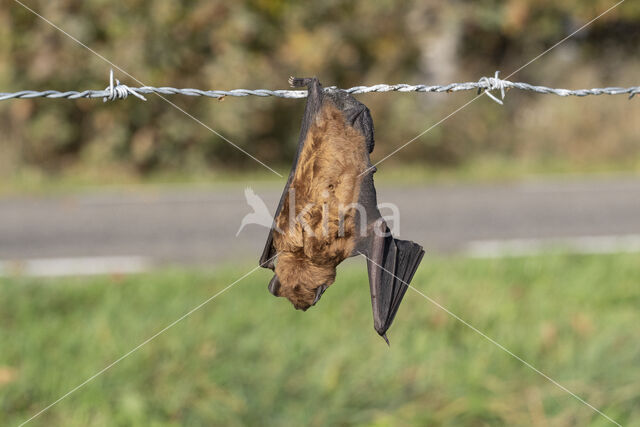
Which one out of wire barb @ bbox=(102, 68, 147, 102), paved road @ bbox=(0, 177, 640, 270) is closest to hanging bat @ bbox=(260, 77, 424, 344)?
wire barb @ bbox=(102, 68, 147, 102)

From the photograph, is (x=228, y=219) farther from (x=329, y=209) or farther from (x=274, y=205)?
(x=329, y=209)

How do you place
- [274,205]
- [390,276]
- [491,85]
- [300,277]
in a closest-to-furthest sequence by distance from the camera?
[300,277] → [390,276] → [491,85] → [274,205]

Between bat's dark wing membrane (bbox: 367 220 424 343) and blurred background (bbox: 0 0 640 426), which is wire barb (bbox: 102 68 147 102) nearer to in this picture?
bat's dark wing membrane (bbox: 367 220 424 343)

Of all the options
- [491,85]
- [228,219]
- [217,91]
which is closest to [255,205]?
[217,91]

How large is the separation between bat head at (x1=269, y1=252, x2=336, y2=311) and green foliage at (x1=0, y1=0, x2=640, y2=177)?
10382mm

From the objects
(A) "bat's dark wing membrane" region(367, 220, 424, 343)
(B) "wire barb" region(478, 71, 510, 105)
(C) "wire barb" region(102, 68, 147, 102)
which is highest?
(B) "wire barb" region(478, 71, 510, 105)

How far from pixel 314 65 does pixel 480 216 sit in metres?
4.39

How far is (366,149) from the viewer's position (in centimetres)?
167

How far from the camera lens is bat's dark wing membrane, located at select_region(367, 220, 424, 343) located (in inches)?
70.3

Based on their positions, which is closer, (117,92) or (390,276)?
(390,276)

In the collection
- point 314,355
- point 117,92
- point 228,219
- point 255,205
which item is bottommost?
point 228,219

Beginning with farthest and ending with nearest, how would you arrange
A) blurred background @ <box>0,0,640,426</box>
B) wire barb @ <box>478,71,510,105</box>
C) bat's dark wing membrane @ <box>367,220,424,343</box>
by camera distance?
1. blurred background @ <box>0,0,640,426</box>
2. wire barb @ <box>478,71,510,105</box>
3. bat's dark wing membrane @ <box>367,220,424,343</box>

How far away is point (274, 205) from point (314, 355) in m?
5.87

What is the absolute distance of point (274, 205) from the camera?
10234 millimetres
